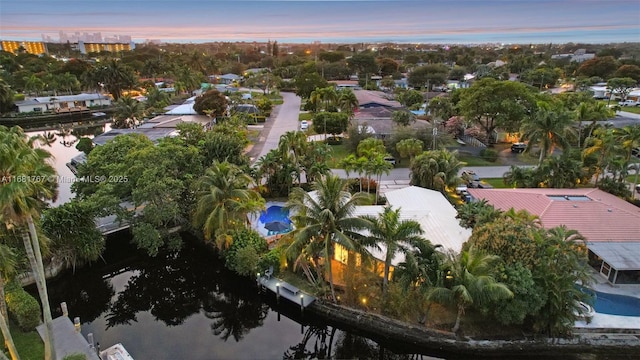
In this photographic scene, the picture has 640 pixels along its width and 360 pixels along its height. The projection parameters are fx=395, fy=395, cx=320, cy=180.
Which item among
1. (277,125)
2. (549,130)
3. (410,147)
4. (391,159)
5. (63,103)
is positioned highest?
→ (549,130)

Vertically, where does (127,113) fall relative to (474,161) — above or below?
above

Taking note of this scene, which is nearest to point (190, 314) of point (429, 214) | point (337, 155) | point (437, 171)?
point (429, 214)

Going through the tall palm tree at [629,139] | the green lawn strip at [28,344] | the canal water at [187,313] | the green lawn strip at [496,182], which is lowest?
the canal water at [187,313]

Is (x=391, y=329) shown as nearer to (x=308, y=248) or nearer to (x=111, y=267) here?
(x=308, y=248)

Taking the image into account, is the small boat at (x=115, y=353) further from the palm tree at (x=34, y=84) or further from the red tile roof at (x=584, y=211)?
the palm tree at (x=34, y=84)

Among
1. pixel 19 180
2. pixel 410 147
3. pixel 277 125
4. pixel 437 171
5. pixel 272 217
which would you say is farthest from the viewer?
pixel 277 125

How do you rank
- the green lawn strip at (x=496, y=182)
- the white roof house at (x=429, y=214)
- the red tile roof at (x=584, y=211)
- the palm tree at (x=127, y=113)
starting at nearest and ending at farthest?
the white roof house at (x=429, y=214) → the red tile roof at (x=584, y=211) → the green lawn strip at (x=496, y=182) → the palm tree at (x=127, y=113)

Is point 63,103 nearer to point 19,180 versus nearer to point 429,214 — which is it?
point 19,180

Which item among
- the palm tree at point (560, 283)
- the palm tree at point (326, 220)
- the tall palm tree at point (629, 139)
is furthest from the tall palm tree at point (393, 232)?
the tall palm tree at point (629, 139)
